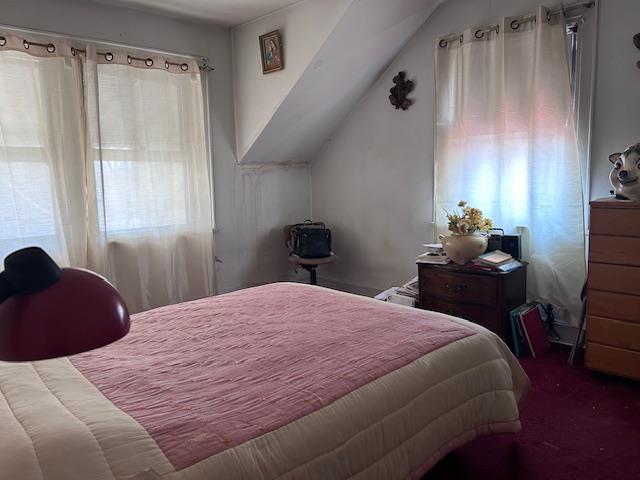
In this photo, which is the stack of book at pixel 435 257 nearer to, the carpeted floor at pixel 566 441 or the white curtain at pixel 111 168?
the carpeted floor at pixel 566 441

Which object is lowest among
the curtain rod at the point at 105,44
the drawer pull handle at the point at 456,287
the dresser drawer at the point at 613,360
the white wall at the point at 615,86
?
the dresser drawer at the point at 613,360

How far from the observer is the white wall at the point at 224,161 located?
3158mm

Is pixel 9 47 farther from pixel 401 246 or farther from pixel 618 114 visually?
pixel 618 114

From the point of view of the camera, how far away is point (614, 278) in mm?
2518

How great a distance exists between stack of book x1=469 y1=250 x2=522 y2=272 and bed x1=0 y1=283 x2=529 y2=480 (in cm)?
112

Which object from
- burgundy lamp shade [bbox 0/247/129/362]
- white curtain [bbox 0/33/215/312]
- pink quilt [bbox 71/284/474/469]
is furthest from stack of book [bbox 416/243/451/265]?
burgundy lamp shade [bbox 0/247/129/362]

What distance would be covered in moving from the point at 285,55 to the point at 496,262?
6.78 ft

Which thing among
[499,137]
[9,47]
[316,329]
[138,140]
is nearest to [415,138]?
[499,137]

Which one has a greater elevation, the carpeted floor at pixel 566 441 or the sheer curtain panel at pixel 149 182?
the sheer curtain panel at pixel 149 182

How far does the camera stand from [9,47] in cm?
289

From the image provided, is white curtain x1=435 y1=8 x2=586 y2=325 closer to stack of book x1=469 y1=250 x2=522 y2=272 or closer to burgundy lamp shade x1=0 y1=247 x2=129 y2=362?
stack of book x1=469 y1=250 x2=522 y2=272

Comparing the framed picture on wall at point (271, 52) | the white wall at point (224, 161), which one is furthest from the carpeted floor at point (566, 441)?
the framed picture on wall at point (271, 52)

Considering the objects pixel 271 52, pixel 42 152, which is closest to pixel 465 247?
pixel 271 52

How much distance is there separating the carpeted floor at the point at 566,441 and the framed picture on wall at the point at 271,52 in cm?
273
